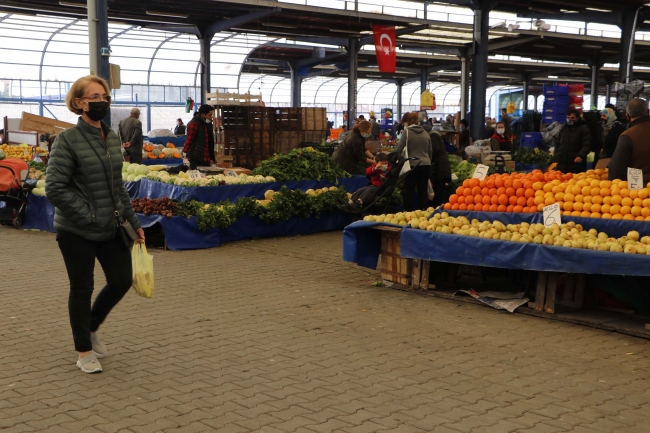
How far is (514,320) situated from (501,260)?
513mm

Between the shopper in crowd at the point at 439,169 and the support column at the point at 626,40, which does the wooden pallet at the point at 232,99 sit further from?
the support column at the point at 626,40

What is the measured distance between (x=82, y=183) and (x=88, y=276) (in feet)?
1.82

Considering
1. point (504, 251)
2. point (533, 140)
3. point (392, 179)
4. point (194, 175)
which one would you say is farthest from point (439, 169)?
point (533, 140)

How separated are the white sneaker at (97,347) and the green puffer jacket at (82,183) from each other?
2.44ft

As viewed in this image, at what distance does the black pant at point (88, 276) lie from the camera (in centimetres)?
432

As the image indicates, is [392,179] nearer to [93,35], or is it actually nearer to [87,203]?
[93,35]

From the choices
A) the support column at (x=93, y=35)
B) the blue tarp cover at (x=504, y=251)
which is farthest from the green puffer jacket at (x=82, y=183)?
the support column at (x=93, y=35)

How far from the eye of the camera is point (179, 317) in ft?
19.6

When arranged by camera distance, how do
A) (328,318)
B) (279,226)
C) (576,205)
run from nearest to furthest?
1. (328,318)
2. (576,205)
3. (279,226)

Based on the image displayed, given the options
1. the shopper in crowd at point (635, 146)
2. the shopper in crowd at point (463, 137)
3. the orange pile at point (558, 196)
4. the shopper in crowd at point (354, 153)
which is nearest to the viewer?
the orange pile at point (558, 196)

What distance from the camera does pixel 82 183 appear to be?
4340mm

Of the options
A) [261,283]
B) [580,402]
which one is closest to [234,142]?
[261,283]

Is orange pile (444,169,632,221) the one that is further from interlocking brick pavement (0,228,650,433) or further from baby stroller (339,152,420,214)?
baby stroller (339,152,420,214)

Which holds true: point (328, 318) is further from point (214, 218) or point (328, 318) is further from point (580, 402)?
point (214, 218)
